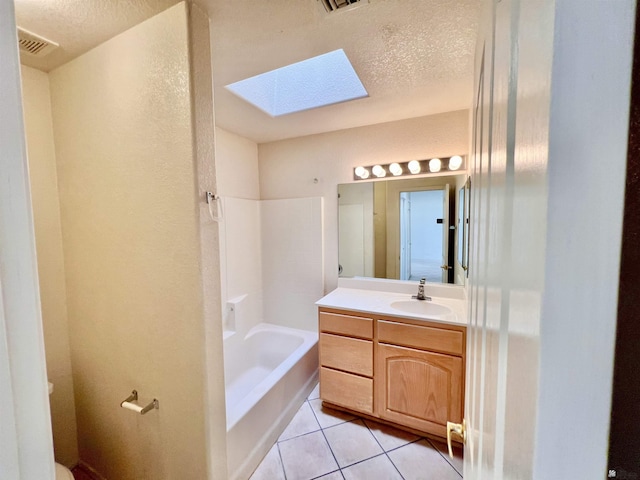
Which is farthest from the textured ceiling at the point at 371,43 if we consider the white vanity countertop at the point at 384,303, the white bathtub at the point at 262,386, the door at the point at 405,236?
the white bathtub at the point at 262,386

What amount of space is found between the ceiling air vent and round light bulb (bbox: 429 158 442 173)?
7.96ft

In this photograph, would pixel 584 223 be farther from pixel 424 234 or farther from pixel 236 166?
pixel 236 166

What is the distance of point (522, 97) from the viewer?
0.30 m

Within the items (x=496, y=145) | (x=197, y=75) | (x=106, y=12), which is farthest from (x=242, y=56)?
(x=496, y=145)

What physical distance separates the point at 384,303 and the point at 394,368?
0.48 m

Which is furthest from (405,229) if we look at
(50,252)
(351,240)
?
A: (50,252)

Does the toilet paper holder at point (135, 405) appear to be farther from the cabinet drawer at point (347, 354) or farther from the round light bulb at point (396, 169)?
the round light bulb at point (396, 169)

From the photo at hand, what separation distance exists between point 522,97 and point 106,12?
1.61m

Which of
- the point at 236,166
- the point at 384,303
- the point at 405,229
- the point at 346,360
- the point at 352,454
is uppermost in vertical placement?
the point at 236,166

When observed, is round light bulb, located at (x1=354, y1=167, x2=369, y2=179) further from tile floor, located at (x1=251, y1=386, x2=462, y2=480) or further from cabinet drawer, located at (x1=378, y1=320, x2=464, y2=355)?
tile floor, located at (x1=251, y1=386, x2=462, y2=480)

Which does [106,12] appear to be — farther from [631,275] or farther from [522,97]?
[631,275]

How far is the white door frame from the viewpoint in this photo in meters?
0.31

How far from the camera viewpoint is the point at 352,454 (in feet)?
5.65

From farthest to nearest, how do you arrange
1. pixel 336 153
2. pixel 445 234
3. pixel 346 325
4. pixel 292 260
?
pixel 292 260 → pixel 336 153 → pixel 445 234 → pixel 346 325
